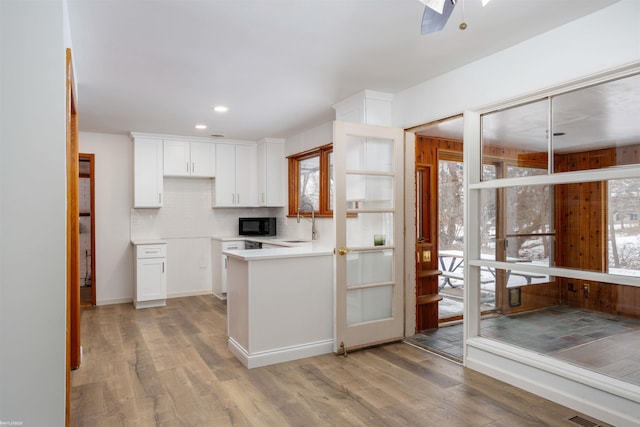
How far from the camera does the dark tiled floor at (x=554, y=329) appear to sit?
108 inches

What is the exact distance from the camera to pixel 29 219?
131 cm

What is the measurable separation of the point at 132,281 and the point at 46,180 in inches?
194

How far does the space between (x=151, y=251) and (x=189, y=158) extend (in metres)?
1.51

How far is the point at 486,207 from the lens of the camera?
3.29m

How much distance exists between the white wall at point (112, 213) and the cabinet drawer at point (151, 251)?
57 cm

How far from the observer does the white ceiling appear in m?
2.32

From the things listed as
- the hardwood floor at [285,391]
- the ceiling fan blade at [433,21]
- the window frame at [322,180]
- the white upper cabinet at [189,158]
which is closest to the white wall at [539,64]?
the ceiling fan blade at [433,21]

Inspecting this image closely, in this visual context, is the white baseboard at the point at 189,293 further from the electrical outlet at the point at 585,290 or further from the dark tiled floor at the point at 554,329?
the electrical outlet at the point at 585,290

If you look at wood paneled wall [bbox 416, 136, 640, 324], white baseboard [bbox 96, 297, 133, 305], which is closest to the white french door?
wood paneled wall [bbox 416, 136, 640, 324]

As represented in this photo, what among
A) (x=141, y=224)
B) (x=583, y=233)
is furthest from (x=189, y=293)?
(x=583, y=233)

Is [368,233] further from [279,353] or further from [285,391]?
[285,391]

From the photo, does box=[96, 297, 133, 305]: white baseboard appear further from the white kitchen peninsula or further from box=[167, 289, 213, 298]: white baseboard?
the white kitchen peninsula

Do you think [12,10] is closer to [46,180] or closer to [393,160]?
[46,180]

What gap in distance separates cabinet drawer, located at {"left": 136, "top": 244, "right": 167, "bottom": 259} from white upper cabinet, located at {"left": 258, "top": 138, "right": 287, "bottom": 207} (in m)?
1.65
